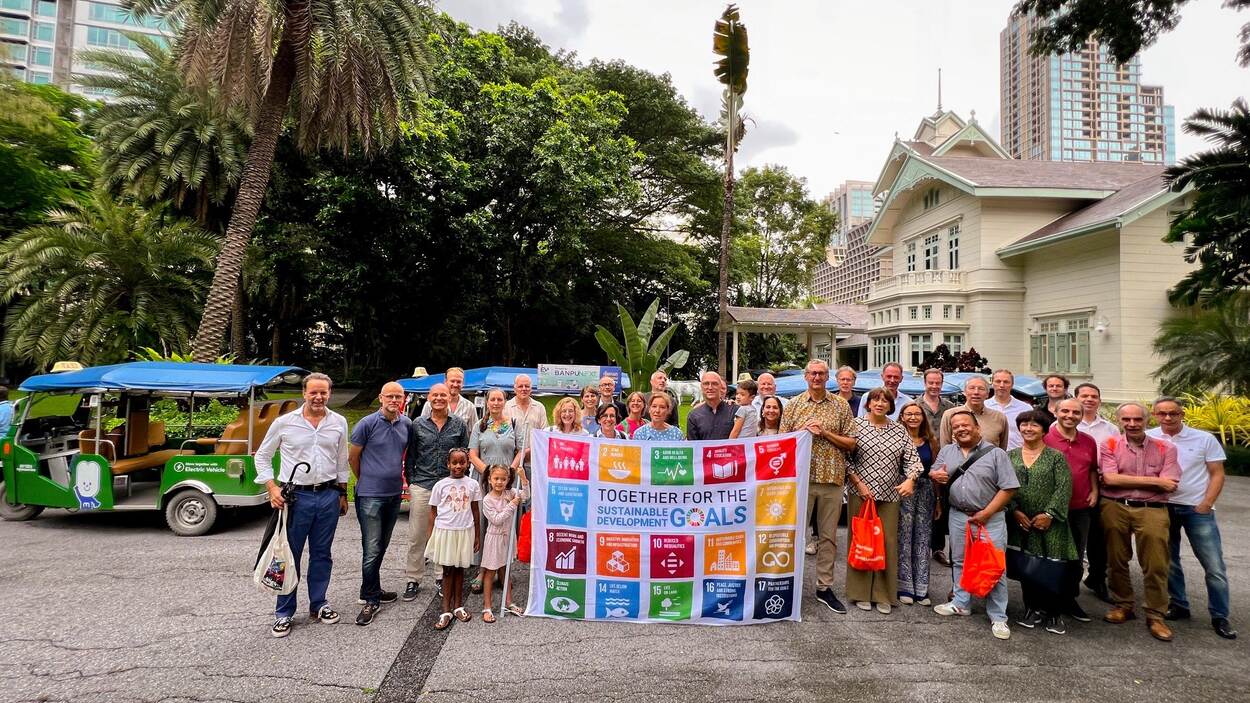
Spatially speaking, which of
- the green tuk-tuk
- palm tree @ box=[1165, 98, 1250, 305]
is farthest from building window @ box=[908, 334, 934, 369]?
the green tuk-tuk

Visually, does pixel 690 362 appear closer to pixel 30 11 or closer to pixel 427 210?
pixel 427 210

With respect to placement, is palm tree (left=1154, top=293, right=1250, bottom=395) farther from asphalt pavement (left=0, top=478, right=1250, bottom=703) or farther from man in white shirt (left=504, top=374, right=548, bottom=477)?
man in white shirt (left=504, top=374, right=548, bottom=477)

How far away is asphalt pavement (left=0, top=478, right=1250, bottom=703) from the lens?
3883 millimetres

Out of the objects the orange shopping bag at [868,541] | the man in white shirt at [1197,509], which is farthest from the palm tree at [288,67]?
the man in white shirt at [1197,509]

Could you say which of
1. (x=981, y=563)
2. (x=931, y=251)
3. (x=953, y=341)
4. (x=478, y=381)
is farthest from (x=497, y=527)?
(x=931, y=251)

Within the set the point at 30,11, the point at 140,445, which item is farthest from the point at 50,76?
the point at 140,445

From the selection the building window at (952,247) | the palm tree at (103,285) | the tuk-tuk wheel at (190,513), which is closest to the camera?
the tuk-tuk wheel at (190,513)

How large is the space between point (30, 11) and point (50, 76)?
6709 millimetres

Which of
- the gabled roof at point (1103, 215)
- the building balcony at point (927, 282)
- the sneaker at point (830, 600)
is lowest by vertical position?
the sneaker at point (830, 600)

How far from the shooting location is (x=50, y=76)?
228ft

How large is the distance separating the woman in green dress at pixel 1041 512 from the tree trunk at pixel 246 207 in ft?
48.6

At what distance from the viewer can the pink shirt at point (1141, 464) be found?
192 inches

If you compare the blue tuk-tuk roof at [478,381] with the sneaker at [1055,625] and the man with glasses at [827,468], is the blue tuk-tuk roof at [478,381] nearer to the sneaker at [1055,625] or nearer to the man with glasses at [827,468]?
the man with glasses at [827,468]

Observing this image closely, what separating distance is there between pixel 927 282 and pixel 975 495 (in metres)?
22.2
